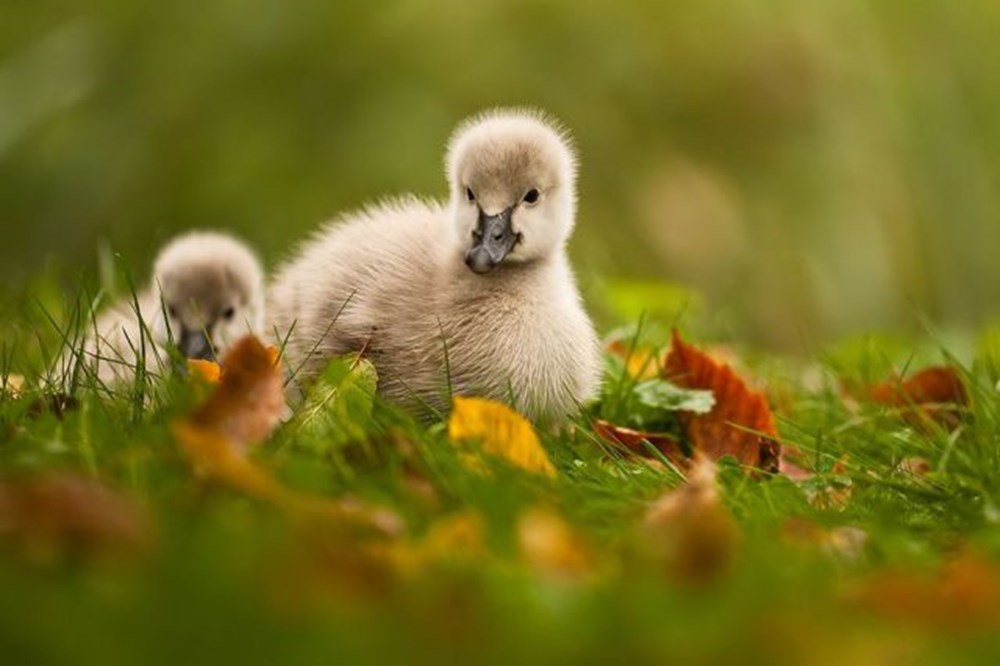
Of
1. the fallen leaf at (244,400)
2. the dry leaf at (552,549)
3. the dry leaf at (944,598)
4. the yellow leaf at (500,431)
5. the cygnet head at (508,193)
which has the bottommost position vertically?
the dry leaf at (944,598)

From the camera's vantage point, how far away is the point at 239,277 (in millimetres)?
4516

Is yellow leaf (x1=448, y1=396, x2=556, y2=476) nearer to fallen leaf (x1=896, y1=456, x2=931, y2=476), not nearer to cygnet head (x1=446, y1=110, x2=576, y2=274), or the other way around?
cygnet head (x1=446, y1=110, x2=576, y2=274)

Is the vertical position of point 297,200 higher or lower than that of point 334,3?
lower

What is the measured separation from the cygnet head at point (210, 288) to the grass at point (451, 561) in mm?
1120

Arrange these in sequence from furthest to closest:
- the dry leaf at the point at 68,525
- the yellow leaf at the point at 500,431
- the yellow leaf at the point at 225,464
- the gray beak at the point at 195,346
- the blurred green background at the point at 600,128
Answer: the blurred green background at the point at 600,128, the gray beak at the point at 195,346, the yellow leaf at the point at 500,431, the yellow leaf at the point at 225,464, the dry leaf at the point at 68,525

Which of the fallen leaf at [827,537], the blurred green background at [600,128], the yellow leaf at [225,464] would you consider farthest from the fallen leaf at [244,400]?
the blurred green background at [600,128]

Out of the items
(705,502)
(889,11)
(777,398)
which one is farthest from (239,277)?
(889,11)

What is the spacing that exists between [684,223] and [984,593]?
6.09 m

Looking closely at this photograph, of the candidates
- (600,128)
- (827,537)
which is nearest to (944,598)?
(827,537)

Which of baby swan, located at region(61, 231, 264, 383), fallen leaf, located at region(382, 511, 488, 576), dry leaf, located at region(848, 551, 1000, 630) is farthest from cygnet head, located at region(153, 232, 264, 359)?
dry leaf, located at region(848, 551, 1000, 630)

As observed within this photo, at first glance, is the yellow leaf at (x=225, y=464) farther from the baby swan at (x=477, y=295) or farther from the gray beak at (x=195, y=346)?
the gray beak at (x=195, y=346)

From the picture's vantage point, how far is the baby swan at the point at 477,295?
3.36 m

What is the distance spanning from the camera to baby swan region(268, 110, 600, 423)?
3.36m

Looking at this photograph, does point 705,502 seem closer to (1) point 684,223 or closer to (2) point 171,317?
(2) point 171,317
